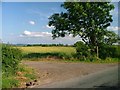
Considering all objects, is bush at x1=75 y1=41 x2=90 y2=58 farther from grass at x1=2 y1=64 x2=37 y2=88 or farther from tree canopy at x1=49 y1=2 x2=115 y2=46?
grass at x1=2 y1=64 x2=37 y2=88

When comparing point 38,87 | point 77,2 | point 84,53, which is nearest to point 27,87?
point 38,87

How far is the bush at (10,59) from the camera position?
18078 millimetres

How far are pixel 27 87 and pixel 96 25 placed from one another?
79.5 feet

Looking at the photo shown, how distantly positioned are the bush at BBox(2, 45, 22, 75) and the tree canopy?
62.2 ft

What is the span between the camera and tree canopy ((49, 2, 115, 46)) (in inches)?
1479

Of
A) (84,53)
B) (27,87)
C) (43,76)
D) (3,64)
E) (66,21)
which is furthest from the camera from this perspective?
(66,21)

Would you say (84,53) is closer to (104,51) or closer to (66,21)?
(104,51)

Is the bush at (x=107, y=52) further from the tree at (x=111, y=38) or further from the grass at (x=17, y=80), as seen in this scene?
the grass at (x=17, y=80)

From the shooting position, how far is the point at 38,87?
15.1m

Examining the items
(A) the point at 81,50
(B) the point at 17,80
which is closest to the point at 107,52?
(A) the point at 81,50

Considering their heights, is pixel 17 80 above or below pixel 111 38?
below

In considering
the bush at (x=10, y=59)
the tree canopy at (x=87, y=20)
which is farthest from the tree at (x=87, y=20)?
the bush at (x=10, y=59)

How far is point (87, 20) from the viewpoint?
125 ft

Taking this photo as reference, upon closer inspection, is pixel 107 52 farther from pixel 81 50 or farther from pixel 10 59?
pixel 10 59
